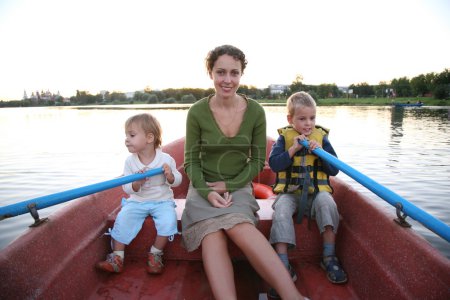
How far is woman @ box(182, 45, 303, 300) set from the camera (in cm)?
154

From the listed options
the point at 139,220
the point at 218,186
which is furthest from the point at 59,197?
the point at 218,186

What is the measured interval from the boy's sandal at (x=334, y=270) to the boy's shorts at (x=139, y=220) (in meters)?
0.91

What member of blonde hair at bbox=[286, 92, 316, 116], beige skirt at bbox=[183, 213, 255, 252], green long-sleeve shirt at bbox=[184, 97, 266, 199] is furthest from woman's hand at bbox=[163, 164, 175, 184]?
blonde hair at bbox=[286, 92, 316, 116]

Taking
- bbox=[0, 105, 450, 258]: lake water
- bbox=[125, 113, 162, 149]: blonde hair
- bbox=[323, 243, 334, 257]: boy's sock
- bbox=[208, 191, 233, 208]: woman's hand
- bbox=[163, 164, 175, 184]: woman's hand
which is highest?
bbox=[125, 113, 162, 149]: blonde hair

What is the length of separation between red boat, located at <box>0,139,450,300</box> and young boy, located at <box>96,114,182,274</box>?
8 centimetres

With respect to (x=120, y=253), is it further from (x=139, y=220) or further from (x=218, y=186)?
(x=218, y=186)

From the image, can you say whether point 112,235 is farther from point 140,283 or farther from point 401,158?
point 401,158

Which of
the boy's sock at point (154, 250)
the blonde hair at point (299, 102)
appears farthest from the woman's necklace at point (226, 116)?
the boy's sock at point (154, 250)

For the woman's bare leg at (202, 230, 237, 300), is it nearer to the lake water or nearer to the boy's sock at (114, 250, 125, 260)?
the boy's sock at (114, 250, 125, 260)

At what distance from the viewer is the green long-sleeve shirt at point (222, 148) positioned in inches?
77.6

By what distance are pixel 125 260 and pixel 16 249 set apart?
2.49 feet

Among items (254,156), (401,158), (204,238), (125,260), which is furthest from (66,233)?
(401,158)

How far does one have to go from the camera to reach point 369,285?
157cm

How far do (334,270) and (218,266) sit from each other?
2.42 feet
